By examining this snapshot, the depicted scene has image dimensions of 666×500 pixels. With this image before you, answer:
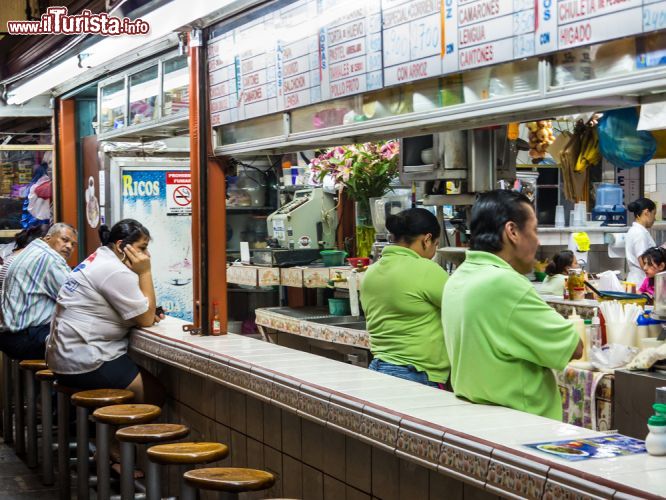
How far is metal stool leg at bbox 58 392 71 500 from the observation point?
5938 millimetres

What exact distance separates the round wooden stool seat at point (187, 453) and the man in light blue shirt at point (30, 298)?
318 cm

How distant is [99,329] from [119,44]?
6.03ft

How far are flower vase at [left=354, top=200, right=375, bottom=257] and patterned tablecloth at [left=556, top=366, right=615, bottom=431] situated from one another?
2944 millimetres

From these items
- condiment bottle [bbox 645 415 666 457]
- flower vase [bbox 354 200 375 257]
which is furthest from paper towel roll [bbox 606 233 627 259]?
condiment bottle [bbox 645 415 666 457]

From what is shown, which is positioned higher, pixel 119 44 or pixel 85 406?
pixel 119 44

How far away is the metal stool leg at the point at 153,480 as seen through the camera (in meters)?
4.22

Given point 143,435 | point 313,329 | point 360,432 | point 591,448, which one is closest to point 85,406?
point 143,435

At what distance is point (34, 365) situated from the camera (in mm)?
6480

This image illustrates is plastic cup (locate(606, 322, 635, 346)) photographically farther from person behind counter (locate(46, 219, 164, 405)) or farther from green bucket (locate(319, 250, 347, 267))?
green bucket (locate(319, 250, 347, 267))

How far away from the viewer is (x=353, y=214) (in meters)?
8.30

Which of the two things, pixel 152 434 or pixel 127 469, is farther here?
pixel 127 469

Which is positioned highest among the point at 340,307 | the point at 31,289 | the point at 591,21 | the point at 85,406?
the point at 591,21

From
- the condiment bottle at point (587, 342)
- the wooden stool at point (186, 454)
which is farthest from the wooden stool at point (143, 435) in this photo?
the condiment bottle at point (587, 342)

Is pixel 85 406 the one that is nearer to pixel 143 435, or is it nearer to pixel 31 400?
pixel 143 435
